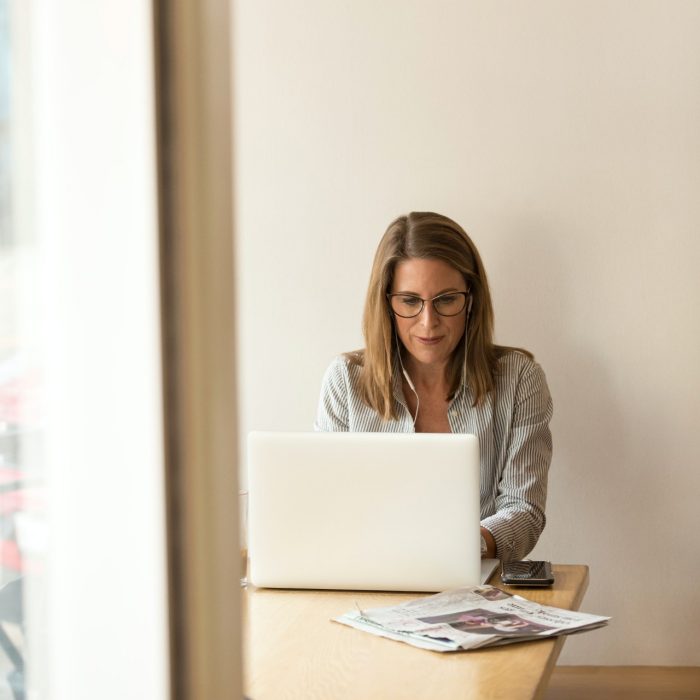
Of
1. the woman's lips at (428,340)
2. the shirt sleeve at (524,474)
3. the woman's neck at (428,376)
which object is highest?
the woman's lips at (428,340)

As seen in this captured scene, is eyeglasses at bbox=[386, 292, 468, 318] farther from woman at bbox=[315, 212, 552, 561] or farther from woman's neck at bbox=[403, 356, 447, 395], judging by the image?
woman's neck at bbox=[403, 356, 447, 395]

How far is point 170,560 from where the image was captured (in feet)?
1.46

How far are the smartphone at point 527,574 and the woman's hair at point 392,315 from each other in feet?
1.94

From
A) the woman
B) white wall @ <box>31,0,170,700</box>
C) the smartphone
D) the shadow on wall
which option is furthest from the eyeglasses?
white wall @ <box>31,0,170,700</box>

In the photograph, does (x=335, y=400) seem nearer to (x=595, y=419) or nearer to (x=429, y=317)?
(x=429, y=317)

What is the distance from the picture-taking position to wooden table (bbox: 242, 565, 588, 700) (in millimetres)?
1219

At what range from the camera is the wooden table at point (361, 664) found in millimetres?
1219

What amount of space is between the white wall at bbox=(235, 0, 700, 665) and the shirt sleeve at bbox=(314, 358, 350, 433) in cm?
27

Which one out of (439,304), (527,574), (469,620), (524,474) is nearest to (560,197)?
(439,304)

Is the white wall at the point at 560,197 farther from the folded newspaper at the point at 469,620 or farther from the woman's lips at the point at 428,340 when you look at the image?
the folded newspaper at the point at 469,620

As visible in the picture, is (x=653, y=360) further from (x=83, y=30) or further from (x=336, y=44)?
(x=83, y=30)

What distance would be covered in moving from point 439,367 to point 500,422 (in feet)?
0.67

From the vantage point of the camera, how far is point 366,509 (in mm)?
1634

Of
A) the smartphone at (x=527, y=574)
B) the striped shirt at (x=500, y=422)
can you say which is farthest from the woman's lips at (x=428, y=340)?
the smartphone at (x=527, y=574)
